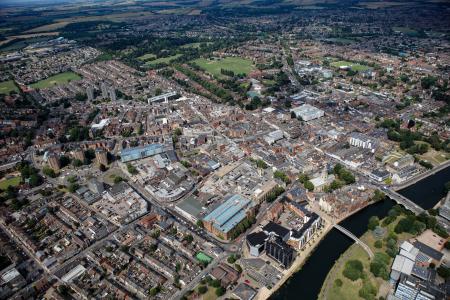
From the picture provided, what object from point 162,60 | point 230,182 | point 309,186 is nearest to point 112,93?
point 162,60

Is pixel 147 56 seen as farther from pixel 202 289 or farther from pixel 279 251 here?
pixel 202 289

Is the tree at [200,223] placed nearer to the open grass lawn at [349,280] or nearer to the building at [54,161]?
the open grass lawn at [349,280]

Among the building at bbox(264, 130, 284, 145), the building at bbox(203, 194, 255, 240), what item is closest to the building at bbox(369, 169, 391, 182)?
the building at bbox(264, 130, 284, 145)

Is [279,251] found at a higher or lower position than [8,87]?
higher

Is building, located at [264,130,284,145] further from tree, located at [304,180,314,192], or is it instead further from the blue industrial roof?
the blue industrial roof

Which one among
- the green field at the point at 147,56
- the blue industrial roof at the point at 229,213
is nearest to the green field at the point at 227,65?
the green field at the point at 147,56

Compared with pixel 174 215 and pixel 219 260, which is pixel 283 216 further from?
pixel 174 215

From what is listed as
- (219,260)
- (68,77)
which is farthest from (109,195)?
(68,77)
